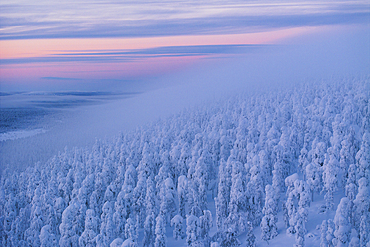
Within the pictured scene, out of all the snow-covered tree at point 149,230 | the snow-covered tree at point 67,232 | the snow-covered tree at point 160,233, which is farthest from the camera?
the snow-covered tree at point 149,230

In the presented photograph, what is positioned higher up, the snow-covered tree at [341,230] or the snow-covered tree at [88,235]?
the snow-covered tree at [88,235]

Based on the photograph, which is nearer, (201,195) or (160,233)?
(160,233)

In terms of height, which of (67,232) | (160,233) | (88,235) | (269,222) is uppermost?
(67,232)

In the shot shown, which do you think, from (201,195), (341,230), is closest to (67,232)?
(201,195)

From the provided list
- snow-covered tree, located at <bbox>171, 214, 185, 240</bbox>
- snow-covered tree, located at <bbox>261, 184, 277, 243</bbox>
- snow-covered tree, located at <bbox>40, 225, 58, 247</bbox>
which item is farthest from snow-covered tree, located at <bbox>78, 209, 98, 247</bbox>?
snow-covered tree, located at <bbox>261, 184, 277, 243</bbox>

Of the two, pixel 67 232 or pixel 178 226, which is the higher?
pixel 67 232

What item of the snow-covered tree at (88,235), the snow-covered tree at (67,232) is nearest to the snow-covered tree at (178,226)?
the snow-covered tree at (88,235)

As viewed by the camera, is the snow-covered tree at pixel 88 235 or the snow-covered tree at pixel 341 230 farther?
the snow-covered tree at pixel 88 235

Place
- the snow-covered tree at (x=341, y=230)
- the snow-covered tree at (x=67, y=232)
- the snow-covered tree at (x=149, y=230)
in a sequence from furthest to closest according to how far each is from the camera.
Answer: the snow-covered tree at (x=149, y=230) < the snow-covered tree at (x=67, y=232) < the snow-covered tree at (x=341, y=230)

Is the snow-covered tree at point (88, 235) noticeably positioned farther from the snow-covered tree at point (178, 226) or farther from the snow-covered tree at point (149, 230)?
the snow-covered tree at point (178, 226)

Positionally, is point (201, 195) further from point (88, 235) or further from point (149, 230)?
point (88, 235)
